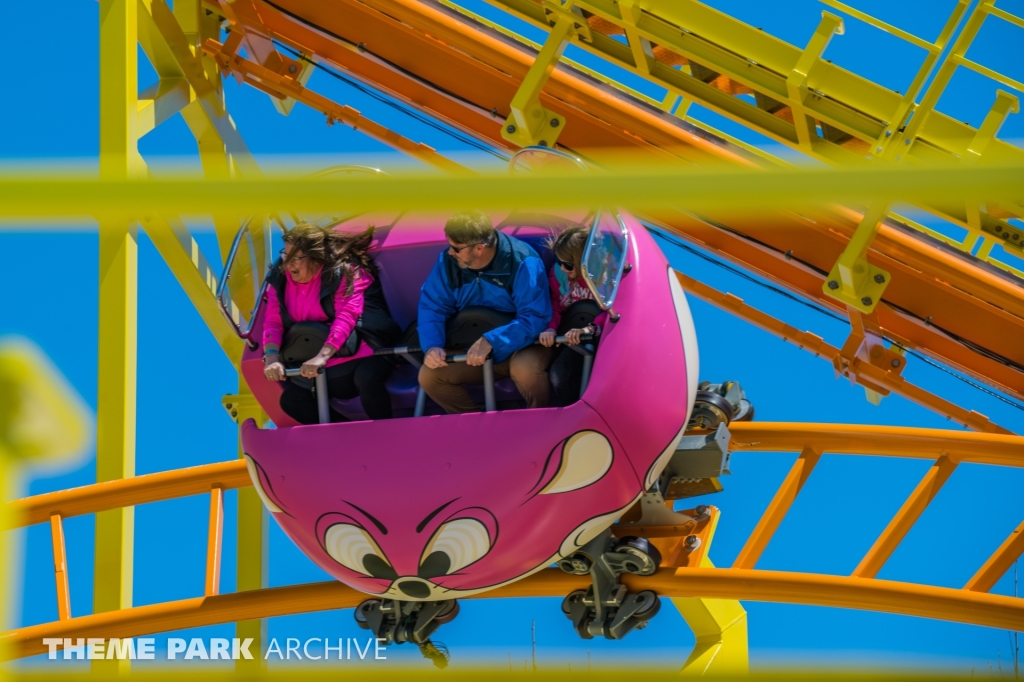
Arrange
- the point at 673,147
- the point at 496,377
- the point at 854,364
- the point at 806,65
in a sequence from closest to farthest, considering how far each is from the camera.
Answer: the point at 496,377
the point at 806,65
the point at 673,147
the point at 854,364

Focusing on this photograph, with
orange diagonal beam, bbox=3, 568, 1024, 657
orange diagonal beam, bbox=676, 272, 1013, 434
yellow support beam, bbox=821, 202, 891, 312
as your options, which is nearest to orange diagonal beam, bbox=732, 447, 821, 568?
orange diagonal beam, bbox=3, 568, 1024, 657

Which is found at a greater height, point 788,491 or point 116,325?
point 116,325

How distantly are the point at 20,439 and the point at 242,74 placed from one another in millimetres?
4657

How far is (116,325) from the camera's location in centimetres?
447

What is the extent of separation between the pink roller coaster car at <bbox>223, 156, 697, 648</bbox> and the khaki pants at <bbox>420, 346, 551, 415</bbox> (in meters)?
0.11

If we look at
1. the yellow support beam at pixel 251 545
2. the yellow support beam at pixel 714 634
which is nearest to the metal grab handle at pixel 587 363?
the yellow support beam at pixel 714 634

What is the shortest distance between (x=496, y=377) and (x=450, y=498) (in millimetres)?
437

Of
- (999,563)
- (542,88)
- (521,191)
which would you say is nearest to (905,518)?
(999,563)

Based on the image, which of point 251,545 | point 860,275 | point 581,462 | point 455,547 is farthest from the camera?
point 251,545

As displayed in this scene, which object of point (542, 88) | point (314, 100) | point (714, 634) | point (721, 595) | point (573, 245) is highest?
point (314, 100)

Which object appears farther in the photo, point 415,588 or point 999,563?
point 999,563

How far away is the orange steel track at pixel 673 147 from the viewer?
14.1 ft

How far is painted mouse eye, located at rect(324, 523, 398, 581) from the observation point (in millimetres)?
3354

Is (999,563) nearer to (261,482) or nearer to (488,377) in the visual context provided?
(488,377)
